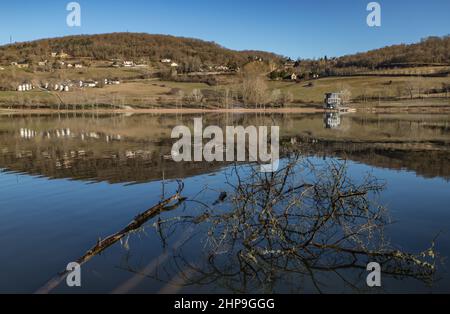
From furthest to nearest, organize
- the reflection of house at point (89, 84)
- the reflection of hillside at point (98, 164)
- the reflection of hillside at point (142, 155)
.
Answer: the reflection of house at point (89, 84), the reflection of hillside at point (142, 155), the reflection of hillside at point (98, 164)

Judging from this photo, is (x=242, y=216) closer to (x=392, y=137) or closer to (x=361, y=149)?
(x=361, y=149)

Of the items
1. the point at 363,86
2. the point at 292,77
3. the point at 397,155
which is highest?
the point at 292,77

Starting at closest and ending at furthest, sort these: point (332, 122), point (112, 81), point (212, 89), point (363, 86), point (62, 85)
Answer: point (332, 122), point (62, 85), point (363, 86), point (212, 89), point (112, 81)

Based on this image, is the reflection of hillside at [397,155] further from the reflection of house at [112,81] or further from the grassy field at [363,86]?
the reflection of house at [112,81]

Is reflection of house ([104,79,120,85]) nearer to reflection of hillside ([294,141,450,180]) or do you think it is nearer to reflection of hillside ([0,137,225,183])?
reflection of hillside ([0,137,225,183])

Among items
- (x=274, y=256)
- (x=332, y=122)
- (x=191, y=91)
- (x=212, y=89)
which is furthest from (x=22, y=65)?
(x=274, y=256)

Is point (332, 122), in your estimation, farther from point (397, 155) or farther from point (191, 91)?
point (191, 91)

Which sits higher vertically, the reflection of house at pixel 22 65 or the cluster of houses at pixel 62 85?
the reflection of house at pixel 22 65

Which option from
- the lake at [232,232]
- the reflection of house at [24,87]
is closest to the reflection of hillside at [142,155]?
the lake at [232,232]

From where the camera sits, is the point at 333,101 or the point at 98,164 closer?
the point at 98,164

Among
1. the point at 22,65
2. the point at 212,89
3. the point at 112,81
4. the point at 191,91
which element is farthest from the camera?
the point at 22,65

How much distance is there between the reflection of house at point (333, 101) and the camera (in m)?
120

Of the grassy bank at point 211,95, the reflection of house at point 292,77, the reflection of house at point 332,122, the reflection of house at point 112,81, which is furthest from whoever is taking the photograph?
the reflection of house at point 292,77

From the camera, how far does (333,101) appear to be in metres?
121
